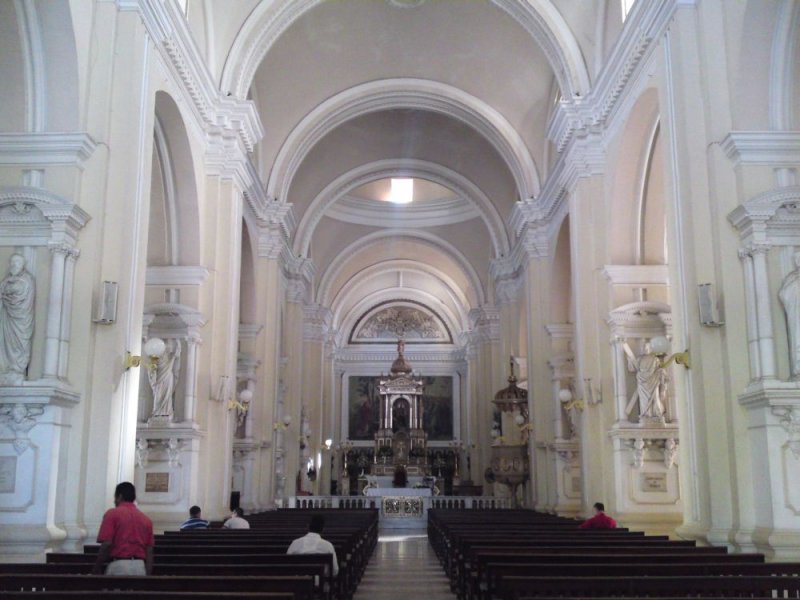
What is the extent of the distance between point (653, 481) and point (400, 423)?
26963 millimetres

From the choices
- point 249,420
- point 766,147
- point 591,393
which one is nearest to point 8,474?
point 766,147

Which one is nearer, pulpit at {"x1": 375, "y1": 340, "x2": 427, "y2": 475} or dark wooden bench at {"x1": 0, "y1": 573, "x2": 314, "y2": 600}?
dark wooden bench at {"x1": 0, "y1": 573, "x2": 314, "y2": 600}

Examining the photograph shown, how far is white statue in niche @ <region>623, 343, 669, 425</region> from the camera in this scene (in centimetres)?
1215

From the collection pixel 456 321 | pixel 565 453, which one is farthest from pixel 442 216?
pixel 565 453

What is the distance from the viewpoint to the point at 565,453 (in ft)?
56.0

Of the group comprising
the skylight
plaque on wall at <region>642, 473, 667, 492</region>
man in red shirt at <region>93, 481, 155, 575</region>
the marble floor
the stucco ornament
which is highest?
the skylight

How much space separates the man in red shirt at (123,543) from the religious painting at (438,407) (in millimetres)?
33484

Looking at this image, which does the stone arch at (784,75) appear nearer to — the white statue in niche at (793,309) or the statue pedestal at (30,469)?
the white statue in niche at (793,309)

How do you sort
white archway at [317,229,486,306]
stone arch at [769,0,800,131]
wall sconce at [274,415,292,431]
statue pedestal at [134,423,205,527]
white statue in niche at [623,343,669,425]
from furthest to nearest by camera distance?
white archway at [317,229,486,306], wall sconce at [274,415,292,431], statue pedestal at [134,423,205,527], white statue in niche at [623,343,669,425], stone arch at [769,0,800,131]

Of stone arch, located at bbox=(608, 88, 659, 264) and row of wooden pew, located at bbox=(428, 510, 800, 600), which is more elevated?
stone arch, located at bbox=(608, 88, 659, 264)

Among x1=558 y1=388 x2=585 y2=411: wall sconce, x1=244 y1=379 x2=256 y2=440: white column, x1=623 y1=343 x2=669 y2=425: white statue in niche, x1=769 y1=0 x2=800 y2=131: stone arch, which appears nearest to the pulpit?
x1=244 y1=379 x2=256 y2=440: white column

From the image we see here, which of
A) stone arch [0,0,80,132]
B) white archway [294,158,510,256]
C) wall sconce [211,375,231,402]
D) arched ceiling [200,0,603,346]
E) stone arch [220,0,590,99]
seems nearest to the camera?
stone arch [0,0,80,132]

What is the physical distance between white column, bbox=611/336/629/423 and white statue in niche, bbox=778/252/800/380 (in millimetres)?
4293

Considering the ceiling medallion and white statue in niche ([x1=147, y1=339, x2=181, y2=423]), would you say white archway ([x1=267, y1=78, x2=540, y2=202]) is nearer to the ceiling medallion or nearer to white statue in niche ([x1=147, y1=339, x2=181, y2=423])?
the ceiling medallion
